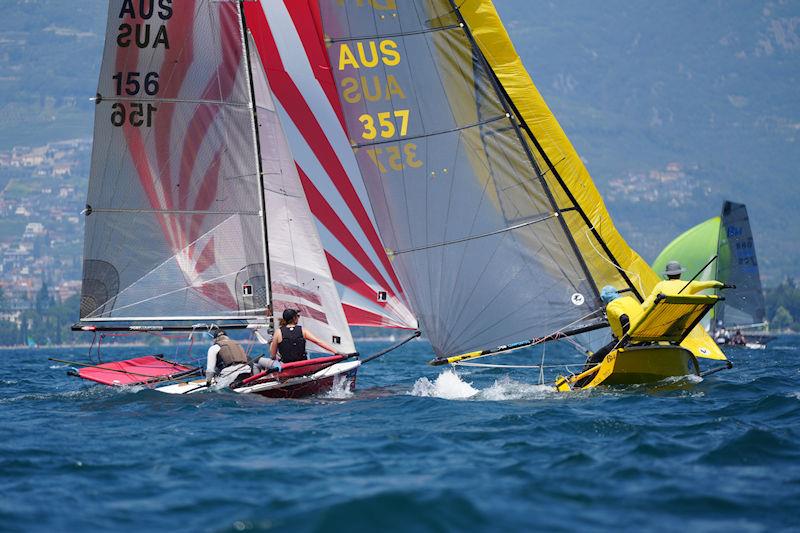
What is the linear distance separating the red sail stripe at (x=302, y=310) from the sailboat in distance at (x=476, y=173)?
177 centimetres

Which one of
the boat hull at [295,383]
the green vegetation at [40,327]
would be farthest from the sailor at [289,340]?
the green vegetation at [40,327]

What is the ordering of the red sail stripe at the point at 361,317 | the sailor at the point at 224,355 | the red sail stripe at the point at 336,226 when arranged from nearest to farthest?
1. the sailor at the point at 224,355
2. the red sail stripe at the point at 336,226
3. the red sail stripe at the point at 361,317

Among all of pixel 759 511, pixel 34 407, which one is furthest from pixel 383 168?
pixel 759 511

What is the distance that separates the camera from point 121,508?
9766 mm

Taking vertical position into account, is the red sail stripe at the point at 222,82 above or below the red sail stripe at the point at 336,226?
above

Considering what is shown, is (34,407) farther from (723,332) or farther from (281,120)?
(723,332)

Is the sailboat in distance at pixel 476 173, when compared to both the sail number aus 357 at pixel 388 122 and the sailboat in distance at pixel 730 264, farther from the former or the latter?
the sailboat in distance at pixel 730 264

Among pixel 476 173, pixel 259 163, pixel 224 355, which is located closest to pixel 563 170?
pixel 476 173

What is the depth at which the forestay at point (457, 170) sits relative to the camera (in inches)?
717

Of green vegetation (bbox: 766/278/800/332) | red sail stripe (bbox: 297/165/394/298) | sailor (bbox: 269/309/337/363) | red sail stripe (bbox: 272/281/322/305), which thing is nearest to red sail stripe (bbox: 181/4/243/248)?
red sail stripe (bbox: 297/165/394/298)

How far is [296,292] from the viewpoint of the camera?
18688 mm

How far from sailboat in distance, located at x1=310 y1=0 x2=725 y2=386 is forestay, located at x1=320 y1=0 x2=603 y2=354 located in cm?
2

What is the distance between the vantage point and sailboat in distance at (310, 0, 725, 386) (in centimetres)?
1820

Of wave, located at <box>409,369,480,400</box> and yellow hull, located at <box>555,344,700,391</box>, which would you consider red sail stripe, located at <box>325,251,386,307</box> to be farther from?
yellow hull, located at <box>555,344,700,391</box>
